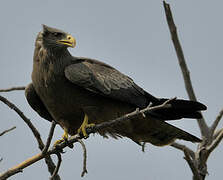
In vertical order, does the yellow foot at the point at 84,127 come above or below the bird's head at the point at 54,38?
below

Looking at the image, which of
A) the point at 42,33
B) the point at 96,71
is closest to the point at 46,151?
the point at 96,71

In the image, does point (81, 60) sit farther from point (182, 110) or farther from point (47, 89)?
point (182, 110)

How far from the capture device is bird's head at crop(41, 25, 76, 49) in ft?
17.7

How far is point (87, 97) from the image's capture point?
17.1 ft

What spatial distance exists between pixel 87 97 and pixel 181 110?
133 cm

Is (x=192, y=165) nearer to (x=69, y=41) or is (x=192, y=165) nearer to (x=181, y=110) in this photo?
(x=181, y=110)

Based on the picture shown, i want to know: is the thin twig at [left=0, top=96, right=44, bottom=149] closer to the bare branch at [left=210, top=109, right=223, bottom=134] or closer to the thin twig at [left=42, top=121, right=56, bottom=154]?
the thin twig at [left=42, top=121, right=56, bottom=154]

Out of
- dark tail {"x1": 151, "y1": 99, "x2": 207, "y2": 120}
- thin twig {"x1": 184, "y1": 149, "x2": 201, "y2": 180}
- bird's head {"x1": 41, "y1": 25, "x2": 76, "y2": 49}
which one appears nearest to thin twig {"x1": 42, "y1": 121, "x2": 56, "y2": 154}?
thin twig {"x1": 184, "y1": 149, "x2": 201, "y2": 180}

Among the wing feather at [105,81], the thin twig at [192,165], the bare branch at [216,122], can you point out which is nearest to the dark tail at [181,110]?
the wing feather at [105,81]

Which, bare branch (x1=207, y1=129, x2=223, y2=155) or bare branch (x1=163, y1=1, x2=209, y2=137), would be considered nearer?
bare branch (x1=207, y1=129, x2=223, y2=155)

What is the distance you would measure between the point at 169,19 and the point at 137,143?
6.64ft

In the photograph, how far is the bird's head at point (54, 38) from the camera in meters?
5.39

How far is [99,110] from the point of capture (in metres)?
5.20

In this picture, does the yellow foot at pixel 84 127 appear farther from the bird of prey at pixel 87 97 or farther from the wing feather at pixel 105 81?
the wing feather at pixel 105 81
